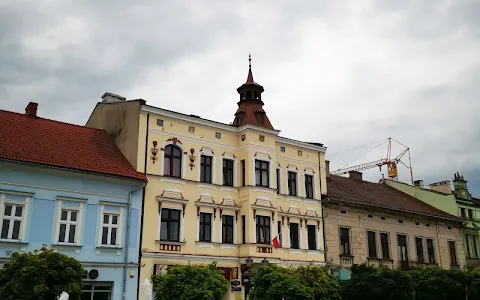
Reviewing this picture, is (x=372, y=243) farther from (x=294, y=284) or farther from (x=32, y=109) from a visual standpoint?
(x=32, y=109)

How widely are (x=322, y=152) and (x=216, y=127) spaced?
8645 mm

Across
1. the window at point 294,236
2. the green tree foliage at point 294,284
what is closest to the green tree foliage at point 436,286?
the window at point 294,236

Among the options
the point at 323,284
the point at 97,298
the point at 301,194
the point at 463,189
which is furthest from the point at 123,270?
the point at 463,189

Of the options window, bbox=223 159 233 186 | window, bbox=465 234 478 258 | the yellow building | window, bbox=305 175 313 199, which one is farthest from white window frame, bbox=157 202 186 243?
window, bbox=465 234 478 258

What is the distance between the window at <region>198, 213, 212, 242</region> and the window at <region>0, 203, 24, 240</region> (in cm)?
933

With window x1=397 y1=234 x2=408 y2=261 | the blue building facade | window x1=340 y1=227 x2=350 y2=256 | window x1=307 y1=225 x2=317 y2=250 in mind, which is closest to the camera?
the blue building facade

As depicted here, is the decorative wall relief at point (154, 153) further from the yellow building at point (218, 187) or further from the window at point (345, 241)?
the window at point (345, 241)

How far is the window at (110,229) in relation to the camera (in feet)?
79.6

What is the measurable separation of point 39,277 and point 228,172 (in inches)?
565

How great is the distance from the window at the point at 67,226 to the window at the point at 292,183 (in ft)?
44.8

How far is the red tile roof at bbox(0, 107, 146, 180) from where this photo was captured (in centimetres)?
2342

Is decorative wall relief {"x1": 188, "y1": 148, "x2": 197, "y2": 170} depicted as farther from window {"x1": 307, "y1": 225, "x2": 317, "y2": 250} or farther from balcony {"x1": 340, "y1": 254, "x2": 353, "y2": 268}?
balcony {"x1": 340, "y1": 254, "x2": 353, "y2": 268}

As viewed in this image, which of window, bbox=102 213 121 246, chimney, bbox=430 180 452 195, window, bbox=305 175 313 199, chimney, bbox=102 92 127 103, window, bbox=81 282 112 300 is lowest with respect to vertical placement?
window, bbox=81 282 112 300

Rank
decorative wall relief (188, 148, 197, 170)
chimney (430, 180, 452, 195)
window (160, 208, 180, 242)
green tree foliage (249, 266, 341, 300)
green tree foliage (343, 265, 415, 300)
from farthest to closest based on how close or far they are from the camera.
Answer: chimney (430, 180, 452, 195), decorative wall relief (188, 148, 197, 170), window (160, 208, 180, 242), green tree foliage (343, 265, 415, 300), green tree foliage (249, 266, 341, 300)
